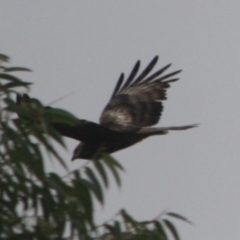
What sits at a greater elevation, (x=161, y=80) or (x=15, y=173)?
(x=161, y=80)

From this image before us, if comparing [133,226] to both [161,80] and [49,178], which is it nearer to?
[49,178]

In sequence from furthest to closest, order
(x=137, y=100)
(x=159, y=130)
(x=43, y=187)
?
(x=137, y=100), (x=159, y=130), (x=43, y=187)

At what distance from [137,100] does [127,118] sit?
28.4 inches

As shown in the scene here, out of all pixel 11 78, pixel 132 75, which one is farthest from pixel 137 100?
pixel 11 78

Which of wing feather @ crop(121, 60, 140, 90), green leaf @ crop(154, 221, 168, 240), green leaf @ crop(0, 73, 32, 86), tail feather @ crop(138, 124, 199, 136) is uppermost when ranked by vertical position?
wing feather @ crop(121, 60, 140, 90)

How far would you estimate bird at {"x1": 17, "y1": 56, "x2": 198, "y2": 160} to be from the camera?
865cm

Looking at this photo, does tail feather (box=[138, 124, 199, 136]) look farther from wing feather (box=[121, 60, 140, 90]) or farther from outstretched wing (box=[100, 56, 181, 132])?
wing feather (box=[121, 60, 140, 90])

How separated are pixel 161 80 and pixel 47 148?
5990 mm

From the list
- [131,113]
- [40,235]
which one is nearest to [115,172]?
[40,235]

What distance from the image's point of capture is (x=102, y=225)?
15.3 ft

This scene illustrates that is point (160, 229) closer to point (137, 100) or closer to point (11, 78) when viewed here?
point (11, 78)

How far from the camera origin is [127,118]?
9688mm

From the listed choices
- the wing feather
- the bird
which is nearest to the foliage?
the bird

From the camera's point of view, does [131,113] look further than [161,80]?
No
